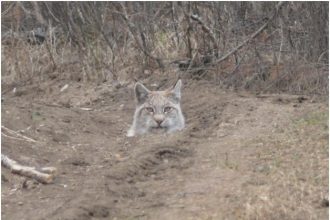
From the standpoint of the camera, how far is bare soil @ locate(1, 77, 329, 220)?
5.90 metres

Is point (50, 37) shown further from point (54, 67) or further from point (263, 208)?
point (263, 208)

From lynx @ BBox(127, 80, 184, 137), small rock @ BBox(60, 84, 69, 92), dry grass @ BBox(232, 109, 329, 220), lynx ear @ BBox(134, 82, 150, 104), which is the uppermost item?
dry grass @ BBox(232, 109, 329, 220)

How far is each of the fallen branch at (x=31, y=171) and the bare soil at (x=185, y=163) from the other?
0.08 metres

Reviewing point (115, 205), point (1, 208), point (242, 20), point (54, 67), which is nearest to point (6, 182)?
point (1, 208)

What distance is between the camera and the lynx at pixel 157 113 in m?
9.87

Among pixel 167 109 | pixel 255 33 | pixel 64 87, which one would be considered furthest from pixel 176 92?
pixel 64 87

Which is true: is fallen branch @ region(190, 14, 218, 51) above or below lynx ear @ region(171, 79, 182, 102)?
above

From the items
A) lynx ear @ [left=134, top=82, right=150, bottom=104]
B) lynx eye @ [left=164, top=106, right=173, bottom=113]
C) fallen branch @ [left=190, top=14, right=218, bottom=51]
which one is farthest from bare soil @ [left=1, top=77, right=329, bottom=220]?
fallen branch @ [left=190, top=14, right=218, bottom=51]

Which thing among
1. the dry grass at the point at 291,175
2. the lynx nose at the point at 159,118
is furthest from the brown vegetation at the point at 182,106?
the lynx nose at the point at 159,118

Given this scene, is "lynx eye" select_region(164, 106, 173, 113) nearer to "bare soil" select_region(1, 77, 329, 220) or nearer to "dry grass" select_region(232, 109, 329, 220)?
"bare soil" select_region(1, 77, 329, 220)

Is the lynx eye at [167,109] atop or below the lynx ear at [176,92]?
below

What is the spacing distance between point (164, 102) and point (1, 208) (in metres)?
4.39

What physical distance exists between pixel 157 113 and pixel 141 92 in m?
0.52

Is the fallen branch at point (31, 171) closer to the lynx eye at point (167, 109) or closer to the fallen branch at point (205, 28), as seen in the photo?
the lynx eye at point (167, 109)
